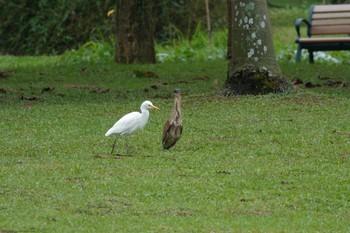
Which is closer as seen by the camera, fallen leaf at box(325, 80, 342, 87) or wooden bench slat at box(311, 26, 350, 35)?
fallen leaf at box(325, 80, 342, 87)

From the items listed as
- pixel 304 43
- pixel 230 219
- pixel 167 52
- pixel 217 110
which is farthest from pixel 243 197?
pixel 167 52

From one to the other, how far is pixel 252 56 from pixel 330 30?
21.7 ft

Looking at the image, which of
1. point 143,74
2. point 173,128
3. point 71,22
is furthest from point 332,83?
point 71,22

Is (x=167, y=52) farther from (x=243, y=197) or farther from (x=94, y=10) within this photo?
(x=243, y=197)

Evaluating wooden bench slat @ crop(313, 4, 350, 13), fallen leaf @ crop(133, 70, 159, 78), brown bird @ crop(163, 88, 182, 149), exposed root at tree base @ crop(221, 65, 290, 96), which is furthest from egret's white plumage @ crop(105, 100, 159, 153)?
wooden bench slat @ crop(313, 4, 350, 13)

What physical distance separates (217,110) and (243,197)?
459cm

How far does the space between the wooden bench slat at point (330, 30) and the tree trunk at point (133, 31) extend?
136 inches

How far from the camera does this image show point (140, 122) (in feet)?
30.1

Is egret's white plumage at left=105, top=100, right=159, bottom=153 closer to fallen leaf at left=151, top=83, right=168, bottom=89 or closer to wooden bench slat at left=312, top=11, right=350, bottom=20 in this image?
fallen leaf at left=151, top=83, right=168, bottom=89

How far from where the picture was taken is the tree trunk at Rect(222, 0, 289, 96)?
12898 mm

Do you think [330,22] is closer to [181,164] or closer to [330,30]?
[330,30]

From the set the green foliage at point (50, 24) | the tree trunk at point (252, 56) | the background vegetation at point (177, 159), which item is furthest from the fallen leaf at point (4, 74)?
the green foliage at point (50, 24)

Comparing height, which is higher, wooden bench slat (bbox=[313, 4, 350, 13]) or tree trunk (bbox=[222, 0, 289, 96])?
tree trunk (bbox=[222, 0, 289, 96])

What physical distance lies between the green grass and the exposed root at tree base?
0.21 meters
